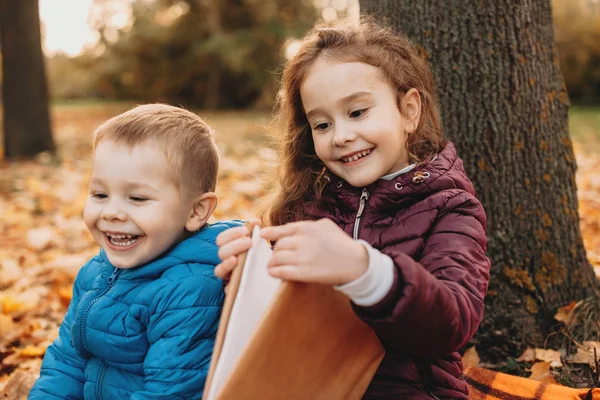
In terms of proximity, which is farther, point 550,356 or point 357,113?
point 550,356

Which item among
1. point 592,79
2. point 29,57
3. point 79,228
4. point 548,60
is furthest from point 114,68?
point 548,60

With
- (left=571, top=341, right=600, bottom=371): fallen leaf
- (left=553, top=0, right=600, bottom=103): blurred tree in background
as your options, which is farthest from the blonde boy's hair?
(left=553, top=0, right=600, bottom=103): blurred tree in background

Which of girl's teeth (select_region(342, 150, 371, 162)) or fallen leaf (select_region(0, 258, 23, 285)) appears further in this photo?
fallen leaf (select_region(0, 258, 23, 285))

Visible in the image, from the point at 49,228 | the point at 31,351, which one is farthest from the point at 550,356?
the point at 49,228

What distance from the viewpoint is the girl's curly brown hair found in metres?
2.01

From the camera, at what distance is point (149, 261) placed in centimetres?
189

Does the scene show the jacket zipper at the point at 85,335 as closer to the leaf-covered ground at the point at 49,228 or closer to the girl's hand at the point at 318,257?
the leaf-covered ground at the point at 49,228

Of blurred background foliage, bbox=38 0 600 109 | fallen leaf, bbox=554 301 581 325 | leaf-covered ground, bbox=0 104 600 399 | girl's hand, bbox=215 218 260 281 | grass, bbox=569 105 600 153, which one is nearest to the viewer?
girl's hand, bbox=215 218 260 281

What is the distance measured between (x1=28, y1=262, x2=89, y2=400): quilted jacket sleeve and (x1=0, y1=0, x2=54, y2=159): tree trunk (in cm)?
691

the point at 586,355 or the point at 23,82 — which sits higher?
the point at 23,82

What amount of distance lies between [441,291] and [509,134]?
138cm

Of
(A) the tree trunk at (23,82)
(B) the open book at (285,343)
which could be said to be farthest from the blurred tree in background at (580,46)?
(B) the open book at (285,343)

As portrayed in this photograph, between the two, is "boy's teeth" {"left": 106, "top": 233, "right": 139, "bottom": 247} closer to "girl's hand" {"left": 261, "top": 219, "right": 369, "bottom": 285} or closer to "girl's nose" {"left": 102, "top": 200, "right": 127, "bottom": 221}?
"girl's nose" {"left": 102, "top": 200, "right": 127, "bottom": 221}

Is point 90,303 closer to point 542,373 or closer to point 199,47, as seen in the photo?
point 542,373
